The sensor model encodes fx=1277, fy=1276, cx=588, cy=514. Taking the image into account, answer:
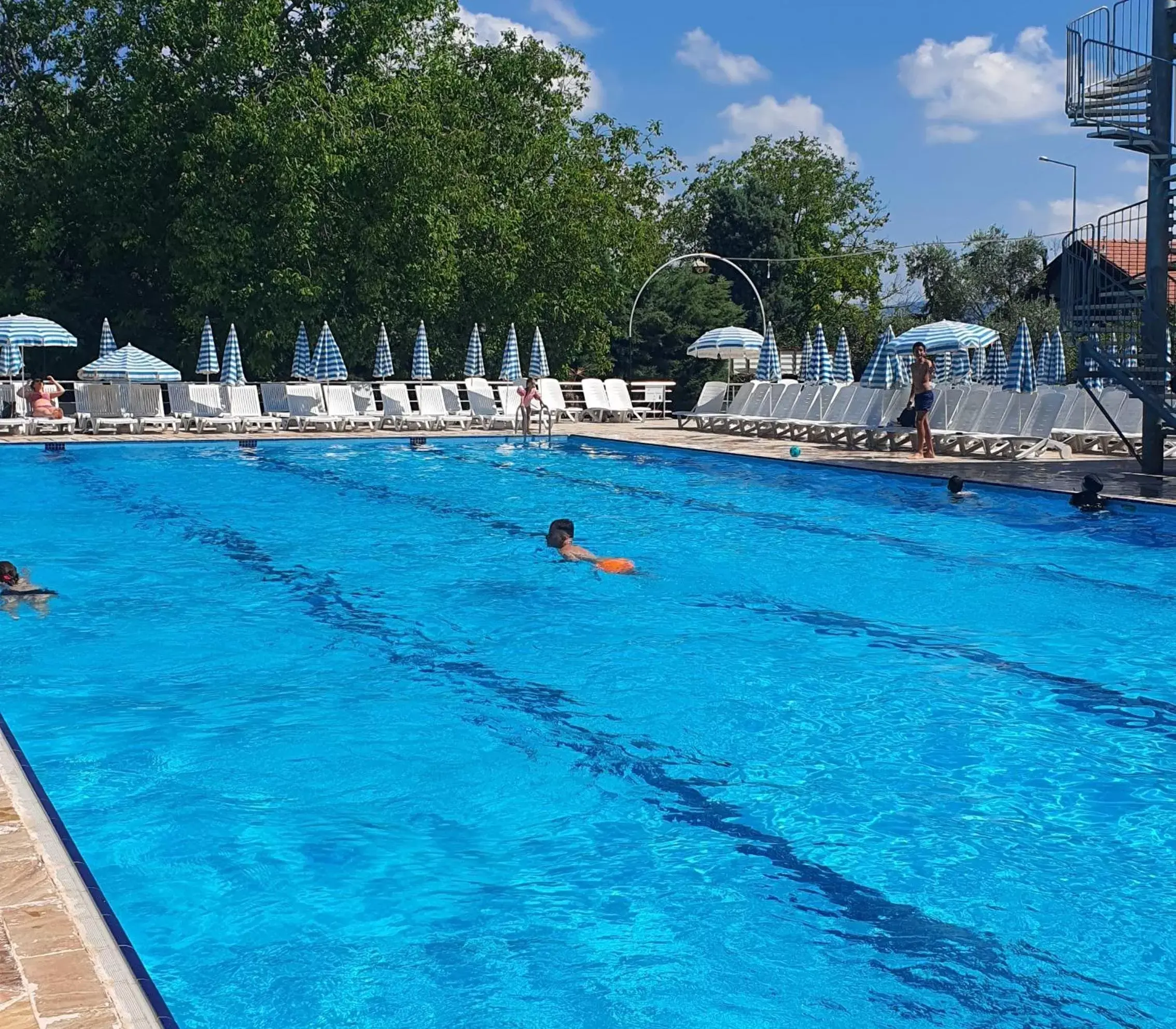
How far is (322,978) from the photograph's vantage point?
3.94 m

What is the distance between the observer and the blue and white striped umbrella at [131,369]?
2320 cm

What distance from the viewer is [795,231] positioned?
5188 centimetres

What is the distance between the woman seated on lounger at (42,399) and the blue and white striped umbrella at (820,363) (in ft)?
45.0

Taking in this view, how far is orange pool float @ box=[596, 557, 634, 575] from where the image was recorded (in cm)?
1031

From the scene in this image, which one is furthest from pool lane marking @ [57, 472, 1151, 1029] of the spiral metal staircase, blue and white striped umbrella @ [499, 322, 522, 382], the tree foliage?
the tree foliage

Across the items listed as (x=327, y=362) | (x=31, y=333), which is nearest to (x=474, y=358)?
(x=327, y=362)

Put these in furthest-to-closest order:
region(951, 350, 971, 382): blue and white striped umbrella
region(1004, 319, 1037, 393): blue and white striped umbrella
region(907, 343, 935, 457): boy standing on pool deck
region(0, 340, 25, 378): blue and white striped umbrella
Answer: region(951, 350, 971, 382): blue and white striped umbrella, region(0, 340, 25, 378): blue and white striped umbrella, region(1004, 319, 1037, 393): blue and white striped umbrella, region(907, 343, 935, 457): boy standing on pool deck

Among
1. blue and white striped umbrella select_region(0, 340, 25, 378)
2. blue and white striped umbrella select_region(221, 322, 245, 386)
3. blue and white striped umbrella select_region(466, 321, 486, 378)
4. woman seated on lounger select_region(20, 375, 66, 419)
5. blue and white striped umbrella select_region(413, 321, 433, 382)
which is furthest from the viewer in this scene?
blue and white striped umbrella select_region(466, 321, 486, 378)

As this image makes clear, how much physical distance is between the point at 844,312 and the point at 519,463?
35876mm

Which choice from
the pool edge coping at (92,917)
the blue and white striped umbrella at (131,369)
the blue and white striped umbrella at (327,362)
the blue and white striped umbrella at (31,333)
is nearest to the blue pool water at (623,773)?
the pool edge coping at (92,917)

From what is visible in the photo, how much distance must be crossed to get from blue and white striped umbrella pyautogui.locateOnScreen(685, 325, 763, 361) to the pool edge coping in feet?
75.1

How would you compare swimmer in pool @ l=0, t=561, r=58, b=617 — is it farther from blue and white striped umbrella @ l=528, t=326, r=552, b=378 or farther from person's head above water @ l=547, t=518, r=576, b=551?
blue and white striped umbrella @ l=528, t=326, r=552, b=378

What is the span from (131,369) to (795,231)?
1352 inches

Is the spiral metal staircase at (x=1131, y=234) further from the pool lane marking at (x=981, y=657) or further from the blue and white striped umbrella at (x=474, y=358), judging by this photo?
the blue and white striped umbrella at (x=474, y=358)
